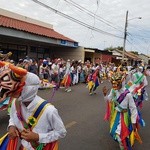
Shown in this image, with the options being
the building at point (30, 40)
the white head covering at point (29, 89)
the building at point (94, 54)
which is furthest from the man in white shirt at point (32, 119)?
the building at point (94, 54)

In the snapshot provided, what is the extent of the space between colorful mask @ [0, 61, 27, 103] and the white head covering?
0.06 m

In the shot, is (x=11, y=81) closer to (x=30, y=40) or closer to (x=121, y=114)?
(x=121, y=114)

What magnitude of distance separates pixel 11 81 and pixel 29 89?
210 millimetres

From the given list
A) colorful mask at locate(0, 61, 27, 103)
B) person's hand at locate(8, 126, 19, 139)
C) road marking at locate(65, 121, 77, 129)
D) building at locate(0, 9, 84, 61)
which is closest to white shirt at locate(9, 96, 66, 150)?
person's hand at locate(8, 126, 19, 139)

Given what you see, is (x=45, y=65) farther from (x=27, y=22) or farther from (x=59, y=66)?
(x=27, y=22)

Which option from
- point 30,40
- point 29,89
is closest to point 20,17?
point 30,40

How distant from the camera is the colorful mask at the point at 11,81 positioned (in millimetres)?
2727

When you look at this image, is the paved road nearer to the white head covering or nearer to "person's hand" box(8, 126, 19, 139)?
"person's hand" box(8, 126, 19, 139)

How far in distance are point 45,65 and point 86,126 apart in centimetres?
1096

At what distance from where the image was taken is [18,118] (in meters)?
3.12

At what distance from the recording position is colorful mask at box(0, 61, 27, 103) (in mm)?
2727

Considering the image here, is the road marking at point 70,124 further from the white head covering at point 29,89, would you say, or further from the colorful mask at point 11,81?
the colorful mask at point 11,81

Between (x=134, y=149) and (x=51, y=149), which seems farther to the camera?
(x=134, y=149)

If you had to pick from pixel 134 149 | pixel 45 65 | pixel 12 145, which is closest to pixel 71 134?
pixel 134 149
